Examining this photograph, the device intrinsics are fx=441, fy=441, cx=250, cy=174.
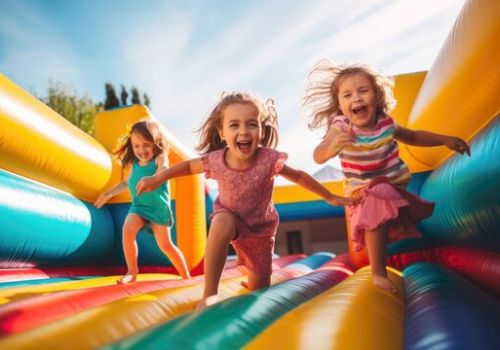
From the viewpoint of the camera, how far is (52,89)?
60.7ft

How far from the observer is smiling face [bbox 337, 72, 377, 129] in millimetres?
1808

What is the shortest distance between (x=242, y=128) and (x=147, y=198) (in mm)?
1258

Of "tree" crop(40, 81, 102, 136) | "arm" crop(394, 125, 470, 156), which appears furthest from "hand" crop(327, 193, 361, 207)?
"tree" crop(40, 81, 102, 136)

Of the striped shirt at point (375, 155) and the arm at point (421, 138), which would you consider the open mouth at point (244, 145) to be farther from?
the arm at point (421, 138)

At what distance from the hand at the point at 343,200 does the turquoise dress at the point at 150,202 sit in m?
1.28

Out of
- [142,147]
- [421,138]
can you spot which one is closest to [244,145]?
[421,138]

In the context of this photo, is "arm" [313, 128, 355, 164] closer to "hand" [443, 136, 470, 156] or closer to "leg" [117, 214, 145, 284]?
"hand" [443, 136, 470, 156]

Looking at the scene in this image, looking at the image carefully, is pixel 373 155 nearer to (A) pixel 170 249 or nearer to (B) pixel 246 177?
(B) pixel 246 177

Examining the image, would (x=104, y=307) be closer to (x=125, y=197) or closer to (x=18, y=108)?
(x=18, y=108)

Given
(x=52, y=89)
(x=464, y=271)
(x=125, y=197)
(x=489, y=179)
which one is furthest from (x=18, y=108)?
(x=52, y=89)

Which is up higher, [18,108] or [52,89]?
[52,89]

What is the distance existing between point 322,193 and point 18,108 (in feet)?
5.35

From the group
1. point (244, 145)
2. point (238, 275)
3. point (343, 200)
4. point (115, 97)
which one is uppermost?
point (115, 97)

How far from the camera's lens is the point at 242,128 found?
5.19 ft
